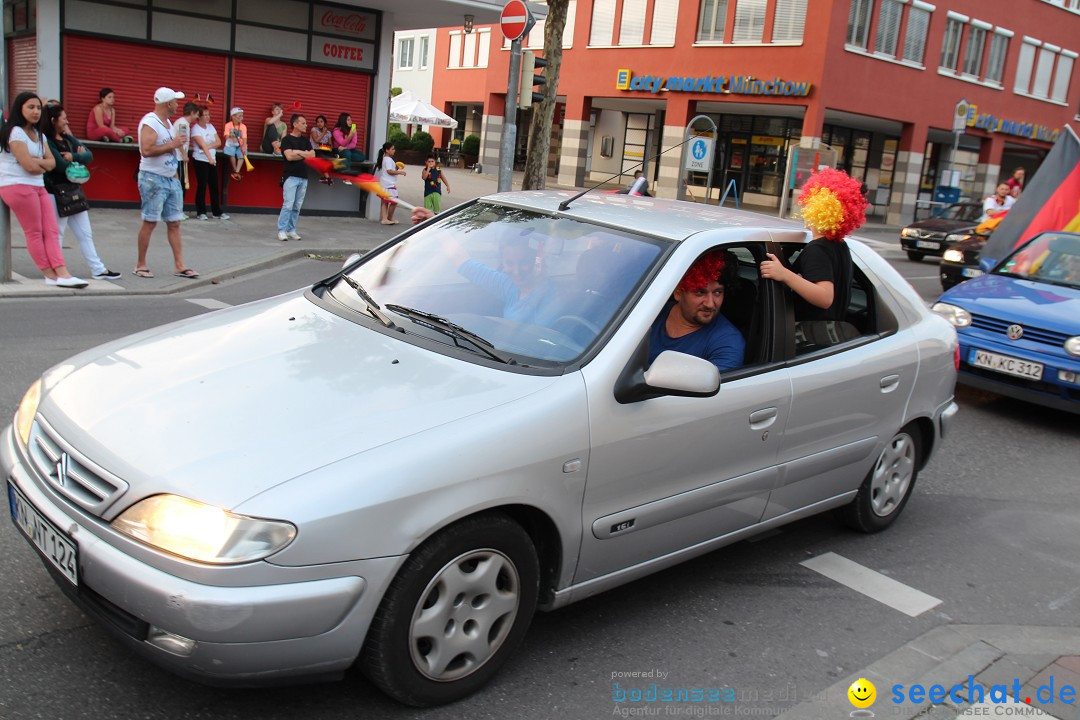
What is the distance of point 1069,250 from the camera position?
29.7ft

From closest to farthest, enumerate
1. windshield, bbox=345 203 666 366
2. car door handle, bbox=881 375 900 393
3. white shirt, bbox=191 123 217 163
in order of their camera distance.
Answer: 1. windshield, bbox=345 203 666 366
2. car door handle, bbox=881 375 900 393
3. white shirt, bbox=191 123 217 163

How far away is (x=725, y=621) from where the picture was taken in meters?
3.98

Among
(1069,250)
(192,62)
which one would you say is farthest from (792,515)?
(192,62)

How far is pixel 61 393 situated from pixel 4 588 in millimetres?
855

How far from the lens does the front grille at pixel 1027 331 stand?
7668mm

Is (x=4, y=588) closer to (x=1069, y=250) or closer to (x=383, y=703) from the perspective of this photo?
(x=383, y=703)

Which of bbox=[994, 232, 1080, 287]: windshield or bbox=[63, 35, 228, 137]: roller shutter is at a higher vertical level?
bbox=[63, 35, 228, 137]: roller shutter

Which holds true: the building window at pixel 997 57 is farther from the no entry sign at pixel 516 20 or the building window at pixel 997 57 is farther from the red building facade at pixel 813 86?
the no entry sign at pixel 516 20

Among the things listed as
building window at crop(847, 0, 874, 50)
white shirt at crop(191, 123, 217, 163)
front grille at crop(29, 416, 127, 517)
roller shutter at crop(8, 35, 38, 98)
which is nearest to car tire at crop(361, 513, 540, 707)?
front grille at crop(29, 416, 127, 517)

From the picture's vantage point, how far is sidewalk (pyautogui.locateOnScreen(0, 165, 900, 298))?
9.95 metres

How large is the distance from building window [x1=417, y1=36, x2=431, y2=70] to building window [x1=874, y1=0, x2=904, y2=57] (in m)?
24.9

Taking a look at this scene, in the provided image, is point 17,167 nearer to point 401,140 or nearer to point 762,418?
point 762,418

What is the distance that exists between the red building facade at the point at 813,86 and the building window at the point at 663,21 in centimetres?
6

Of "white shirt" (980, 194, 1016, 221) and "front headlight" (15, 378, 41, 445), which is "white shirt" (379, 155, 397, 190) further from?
"front headlight" (15, 378, 41, 445)
